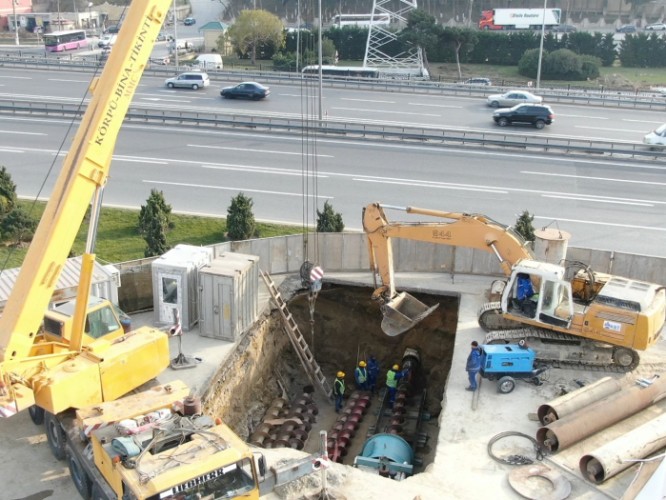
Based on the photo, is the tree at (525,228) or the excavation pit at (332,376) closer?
the excavation pit at (332,376)

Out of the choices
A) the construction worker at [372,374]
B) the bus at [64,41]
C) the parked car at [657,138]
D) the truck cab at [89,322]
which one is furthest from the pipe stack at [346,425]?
the bus at [64,41]

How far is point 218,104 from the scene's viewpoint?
148 feet

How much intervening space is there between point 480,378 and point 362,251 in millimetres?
6351

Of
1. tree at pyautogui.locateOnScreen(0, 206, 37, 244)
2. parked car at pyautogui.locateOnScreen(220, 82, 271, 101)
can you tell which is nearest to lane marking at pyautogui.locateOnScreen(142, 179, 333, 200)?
tree at pyautogui.locateOnScreen(0, 206, 37, 244)

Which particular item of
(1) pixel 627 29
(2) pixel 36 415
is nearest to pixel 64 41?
(1) pixel 627 29

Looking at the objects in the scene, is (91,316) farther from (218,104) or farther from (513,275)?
(218,104)

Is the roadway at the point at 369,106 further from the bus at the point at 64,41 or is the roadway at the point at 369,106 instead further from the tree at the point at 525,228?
the bus at the point at 64,41

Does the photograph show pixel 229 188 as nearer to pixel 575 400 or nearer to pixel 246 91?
pixel 246 91

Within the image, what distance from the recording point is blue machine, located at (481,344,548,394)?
16812mm

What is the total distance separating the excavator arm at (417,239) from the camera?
18.9 metres

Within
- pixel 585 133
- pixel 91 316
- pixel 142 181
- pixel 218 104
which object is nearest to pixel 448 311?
pixel 91 316

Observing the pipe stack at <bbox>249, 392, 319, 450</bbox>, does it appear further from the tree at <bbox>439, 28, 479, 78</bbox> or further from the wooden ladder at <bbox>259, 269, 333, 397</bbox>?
the tree at <bbox>439, 28, 479, 78</bbox>

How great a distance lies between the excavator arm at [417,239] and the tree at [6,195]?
12.4 m

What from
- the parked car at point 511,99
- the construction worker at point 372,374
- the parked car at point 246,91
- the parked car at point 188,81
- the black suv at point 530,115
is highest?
the parked car at point 188,81
